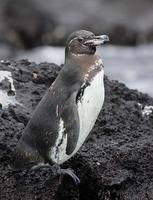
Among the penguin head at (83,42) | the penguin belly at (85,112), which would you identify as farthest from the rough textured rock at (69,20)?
the penguin belly at (85,112)

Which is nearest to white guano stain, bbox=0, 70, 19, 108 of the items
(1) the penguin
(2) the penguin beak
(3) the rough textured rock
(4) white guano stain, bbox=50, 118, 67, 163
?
(1) the penguin

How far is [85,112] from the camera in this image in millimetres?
5305

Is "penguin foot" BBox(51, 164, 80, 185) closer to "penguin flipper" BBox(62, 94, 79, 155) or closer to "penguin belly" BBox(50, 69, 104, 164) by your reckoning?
"penguin belly" BBox(50, 69, 104, 164)

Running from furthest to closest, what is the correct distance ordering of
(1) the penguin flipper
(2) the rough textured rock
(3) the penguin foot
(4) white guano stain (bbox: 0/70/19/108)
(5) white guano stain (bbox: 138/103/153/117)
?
(2) the rough textured rock
(5) white guano stain (bbox: 138/103/153/117)
(4) white guano stain (bbox: 0/70/19/108)
(3) the penguin foot
(1) the penguin flipper

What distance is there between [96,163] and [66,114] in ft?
1.77

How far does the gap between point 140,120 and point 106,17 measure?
536 inches

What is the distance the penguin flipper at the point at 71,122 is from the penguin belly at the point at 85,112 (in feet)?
0.13

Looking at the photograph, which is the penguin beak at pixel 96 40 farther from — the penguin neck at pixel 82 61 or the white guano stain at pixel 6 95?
the white guano stain at pixel 6 95

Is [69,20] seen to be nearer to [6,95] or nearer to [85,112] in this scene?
[6,95]

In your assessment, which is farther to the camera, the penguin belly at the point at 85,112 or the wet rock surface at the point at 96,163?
the wet rock surface at the point at 96,163

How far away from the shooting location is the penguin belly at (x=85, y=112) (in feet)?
17.3

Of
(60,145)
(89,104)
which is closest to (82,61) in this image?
(89,104)

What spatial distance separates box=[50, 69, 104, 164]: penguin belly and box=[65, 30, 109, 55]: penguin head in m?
0.21

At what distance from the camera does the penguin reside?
525 cm
